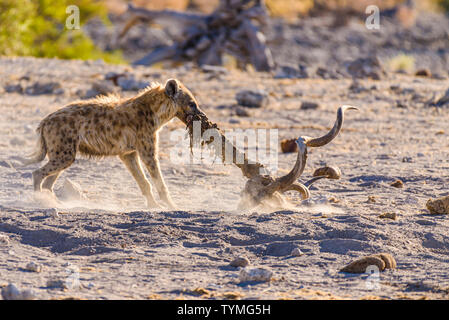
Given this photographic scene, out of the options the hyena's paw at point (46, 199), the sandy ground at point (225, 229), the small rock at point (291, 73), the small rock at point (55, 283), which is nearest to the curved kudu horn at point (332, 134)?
the sandy ground at point (225, 229)

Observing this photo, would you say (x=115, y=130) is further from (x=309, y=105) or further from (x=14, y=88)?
(x=14, y=88)

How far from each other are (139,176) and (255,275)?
2.82 meters

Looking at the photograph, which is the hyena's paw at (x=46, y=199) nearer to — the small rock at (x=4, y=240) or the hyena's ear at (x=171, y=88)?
the small rock at (x=4, y=240)

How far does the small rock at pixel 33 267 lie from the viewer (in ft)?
17.2

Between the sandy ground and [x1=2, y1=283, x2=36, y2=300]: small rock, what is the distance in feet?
0.43

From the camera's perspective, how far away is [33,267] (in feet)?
17.2

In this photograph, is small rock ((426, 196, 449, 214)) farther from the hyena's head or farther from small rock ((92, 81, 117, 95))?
small rock ((92, 81, 117, 95))

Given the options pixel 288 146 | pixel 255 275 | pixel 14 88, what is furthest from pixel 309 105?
pixel 255 275

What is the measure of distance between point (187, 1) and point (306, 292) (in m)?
29.5

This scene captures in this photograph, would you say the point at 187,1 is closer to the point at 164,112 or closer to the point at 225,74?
the point at 225,74

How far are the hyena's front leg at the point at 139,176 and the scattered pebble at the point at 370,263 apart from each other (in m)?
2.60

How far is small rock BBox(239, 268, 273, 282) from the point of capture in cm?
511

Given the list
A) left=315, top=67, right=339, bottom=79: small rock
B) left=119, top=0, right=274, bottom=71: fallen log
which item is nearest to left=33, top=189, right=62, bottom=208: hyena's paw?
left=315, top=67, right=339, bottom=79: small rock
